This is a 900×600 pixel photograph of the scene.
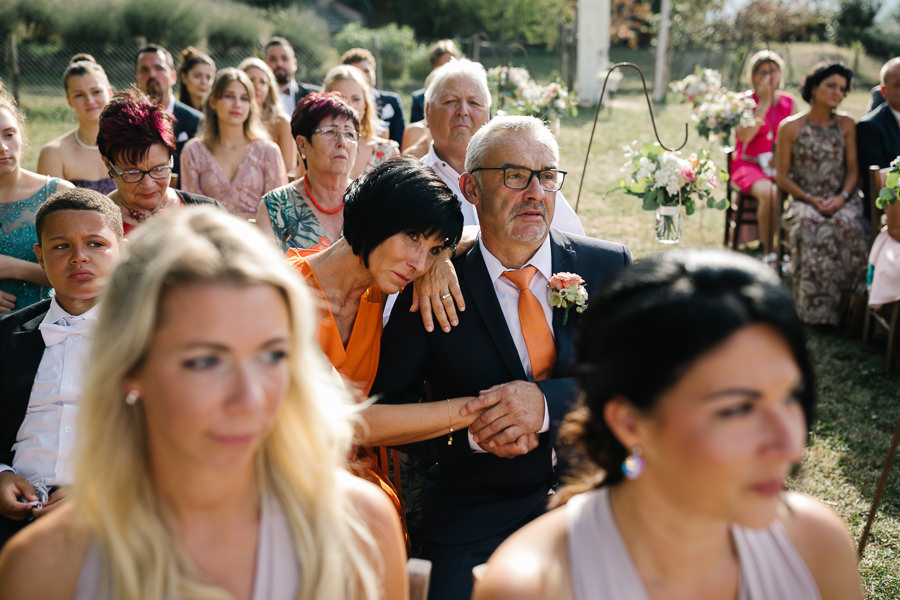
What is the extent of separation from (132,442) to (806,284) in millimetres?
6045

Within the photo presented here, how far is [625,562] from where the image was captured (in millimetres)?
1575

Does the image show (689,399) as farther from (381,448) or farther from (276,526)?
(381,448)

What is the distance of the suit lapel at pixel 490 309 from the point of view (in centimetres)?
290

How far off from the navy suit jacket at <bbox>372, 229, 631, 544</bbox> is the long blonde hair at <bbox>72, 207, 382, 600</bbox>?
1184 millimetres

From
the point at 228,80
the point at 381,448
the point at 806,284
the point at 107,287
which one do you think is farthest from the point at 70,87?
the point at 806,284

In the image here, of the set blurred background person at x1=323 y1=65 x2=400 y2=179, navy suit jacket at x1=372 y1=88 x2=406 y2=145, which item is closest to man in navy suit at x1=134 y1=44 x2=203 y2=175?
blurred background person at x1=323 y1=65 x2=400 y2=179

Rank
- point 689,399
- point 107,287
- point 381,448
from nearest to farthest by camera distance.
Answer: point 689,399 < point 107,287 < point 381,448

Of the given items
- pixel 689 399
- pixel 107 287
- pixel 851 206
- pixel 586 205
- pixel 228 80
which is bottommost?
pixel 586 205

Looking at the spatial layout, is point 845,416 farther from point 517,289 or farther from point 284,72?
point 284,72

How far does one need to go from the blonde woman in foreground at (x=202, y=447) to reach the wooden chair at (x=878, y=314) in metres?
4.94

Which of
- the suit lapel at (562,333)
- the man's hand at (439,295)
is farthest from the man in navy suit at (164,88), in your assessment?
the suit lapel at (562,333)

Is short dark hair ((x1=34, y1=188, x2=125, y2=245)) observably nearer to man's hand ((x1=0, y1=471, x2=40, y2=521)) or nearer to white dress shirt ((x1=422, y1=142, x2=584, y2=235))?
man's hand ((x1=0, y1=471, x2=40, y2=521))

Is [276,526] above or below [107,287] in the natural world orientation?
below

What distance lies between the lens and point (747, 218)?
27.6 ft
